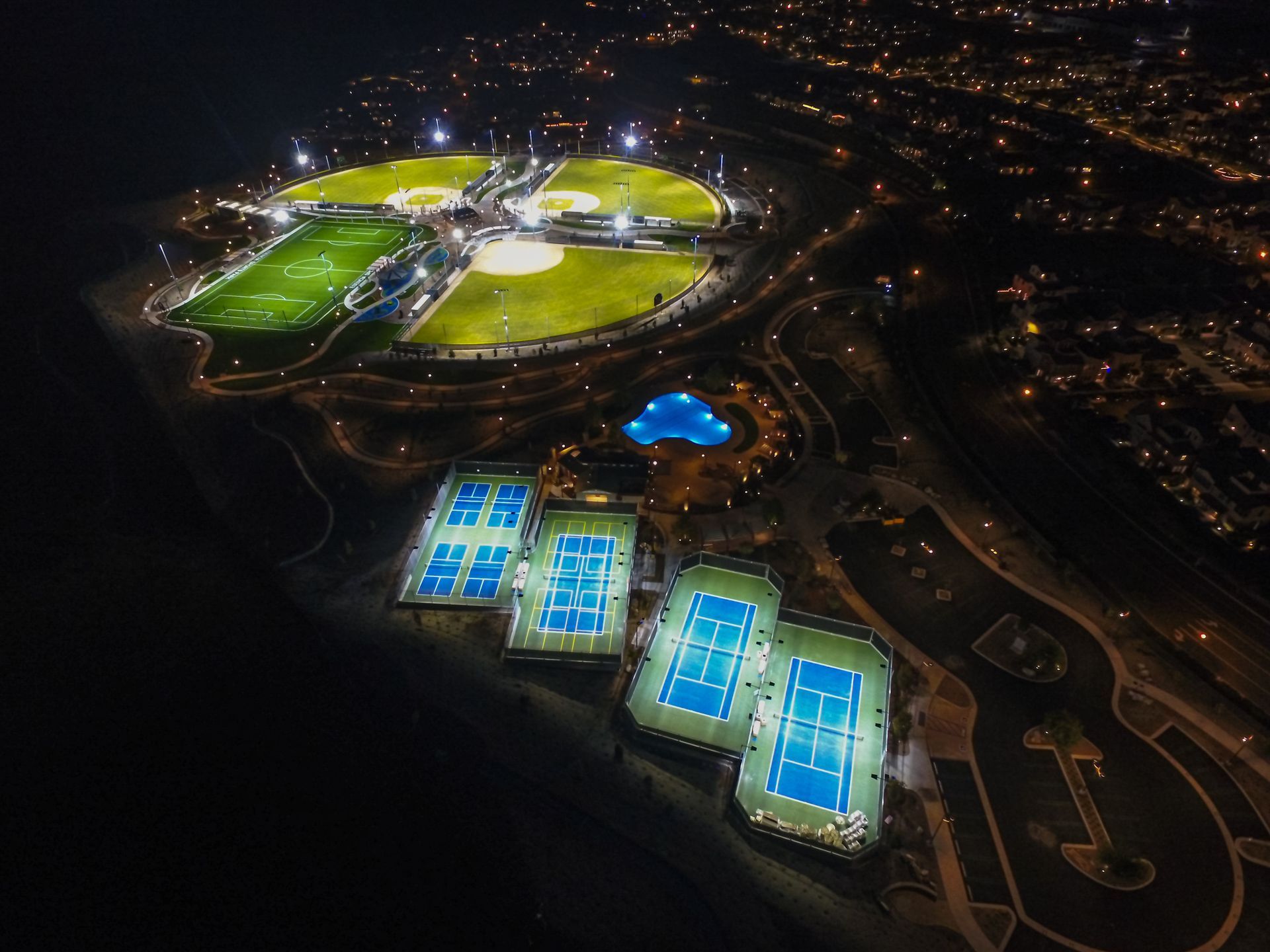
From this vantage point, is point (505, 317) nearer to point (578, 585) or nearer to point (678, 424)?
point (678, 424)

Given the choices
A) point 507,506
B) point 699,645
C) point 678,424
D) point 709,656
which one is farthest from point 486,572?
point 678,424

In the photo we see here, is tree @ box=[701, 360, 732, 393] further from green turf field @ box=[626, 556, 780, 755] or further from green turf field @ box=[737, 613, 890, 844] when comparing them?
green turf field @ box=[737, 613, 890, 844]

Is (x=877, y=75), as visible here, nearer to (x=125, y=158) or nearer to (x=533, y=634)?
(x=125, y=158)

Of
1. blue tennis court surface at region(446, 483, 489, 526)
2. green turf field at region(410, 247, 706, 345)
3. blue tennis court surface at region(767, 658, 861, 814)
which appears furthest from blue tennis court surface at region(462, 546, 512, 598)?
green turf field at region(410, 247, 706, 345)

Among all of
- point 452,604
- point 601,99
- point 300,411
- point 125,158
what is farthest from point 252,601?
point 601,99

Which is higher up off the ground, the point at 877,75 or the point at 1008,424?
the point at 877,75
